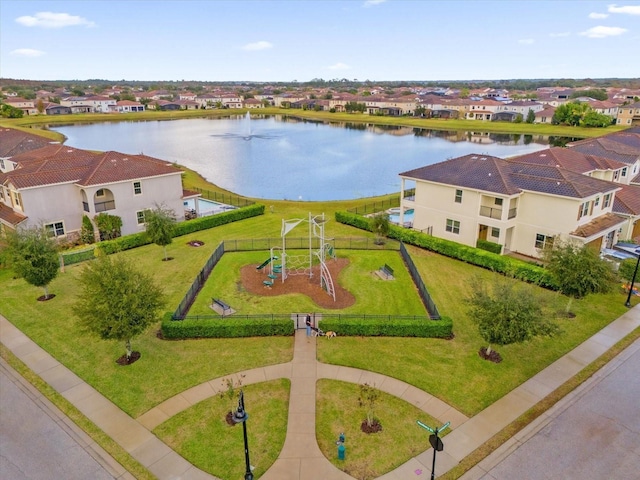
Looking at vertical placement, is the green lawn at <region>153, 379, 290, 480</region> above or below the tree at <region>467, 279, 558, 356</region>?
below

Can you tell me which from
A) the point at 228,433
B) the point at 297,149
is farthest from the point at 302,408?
the point at 297,149

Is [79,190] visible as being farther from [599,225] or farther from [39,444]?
[599,225]

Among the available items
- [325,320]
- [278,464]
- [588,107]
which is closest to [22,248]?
[325,320]

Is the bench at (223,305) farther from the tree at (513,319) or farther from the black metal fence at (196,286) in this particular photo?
the tree at (513,319)

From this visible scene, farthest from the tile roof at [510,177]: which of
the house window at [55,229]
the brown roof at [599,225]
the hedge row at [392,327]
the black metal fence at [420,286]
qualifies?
the house window at [55,229]

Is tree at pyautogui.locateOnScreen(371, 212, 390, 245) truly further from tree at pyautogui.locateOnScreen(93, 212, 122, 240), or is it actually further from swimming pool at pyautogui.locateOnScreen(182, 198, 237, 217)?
tree at pyautogui.locateOnScreen(93, 212, 122, 240)

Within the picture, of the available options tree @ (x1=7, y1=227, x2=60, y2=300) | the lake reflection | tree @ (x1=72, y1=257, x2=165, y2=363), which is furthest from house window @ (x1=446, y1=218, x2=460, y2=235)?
tree @ (x1=7, y1=227, x2=60, y2=300)
